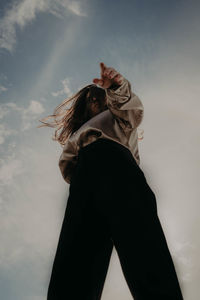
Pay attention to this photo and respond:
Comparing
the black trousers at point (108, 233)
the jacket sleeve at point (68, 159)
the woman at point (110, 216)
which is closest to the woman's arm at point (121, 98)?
the woman at point (110, 216)

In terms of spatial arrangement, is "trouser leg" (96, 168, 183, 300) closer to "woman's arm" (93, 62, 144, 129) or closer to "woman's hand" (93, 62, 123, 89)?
"woman's arm" (93, 62, 144, 129)

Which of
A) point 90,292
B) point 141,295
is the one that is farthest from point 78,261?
point 141,295

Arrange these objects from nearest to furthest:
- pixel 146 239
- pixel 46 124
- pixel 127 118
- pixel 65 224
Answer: pixel 146 239
pixel 65 224
pixel 127 118
pixel 46 124

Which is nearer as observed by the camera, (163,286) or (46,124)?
(163,286)

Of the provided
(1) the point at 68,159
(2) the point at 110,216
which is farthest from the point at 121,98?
(2) the point at 110,216

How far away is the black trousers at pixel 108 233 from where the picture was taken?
53.0 inches

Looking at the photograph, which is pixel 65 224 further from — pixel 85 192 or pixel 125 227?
pixel 125 227

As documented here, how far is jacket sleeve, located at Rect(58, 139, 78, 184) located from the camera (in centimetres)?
229

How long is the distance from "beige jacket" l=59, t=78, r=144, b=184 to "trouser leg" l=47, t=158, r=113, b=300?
0.38 metres

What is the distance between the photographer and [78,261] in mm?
1729

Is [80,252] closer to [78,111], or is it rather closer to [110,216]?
[110,216]

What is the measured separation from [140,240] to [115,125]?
1092mm

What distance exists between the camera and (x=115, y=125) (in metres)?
2.24

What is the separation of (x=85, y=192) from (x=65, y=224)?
27cm
